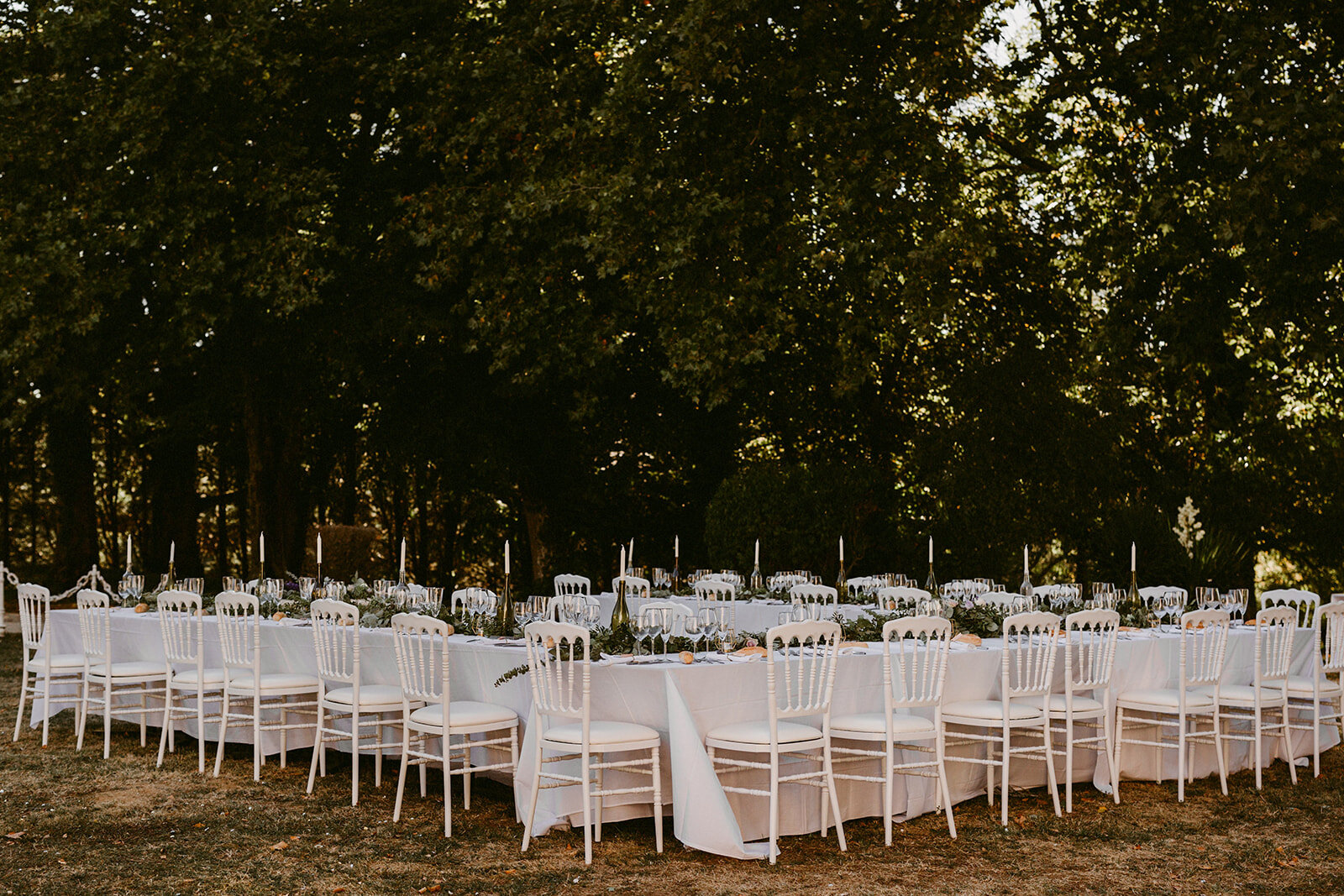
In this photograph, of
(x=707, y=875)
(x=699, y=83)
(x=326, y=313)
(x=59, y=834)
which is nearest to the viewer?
(x=707, y=875)

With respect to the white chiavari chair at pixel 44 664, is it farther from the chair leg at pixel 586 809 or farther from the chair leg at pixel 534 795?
the chair leg at pixel 586 809

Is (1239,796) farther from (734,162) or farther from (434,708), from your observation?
(734,162)

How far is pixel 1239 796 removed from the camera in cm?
734

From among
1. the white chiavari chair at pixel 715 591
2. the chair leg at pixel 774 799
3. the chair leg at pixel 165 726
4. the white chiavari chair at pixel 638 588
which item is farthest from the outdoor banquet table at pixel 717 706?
the white chiavari chair at pixel 638 588

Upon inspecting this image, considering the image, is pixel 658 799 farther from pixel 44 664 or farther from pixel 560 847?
→ pixel 44 664

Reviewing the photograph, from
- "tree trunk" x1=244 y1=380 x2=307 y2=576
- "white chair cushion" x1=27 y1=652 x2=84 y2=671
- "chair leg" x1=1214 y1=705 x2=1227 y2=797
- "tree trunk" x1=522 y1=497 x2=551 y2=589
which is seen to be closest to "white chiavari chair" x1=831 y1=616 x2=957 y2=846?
"chair leg" x1=1214 y1=705 x2=1227 y2=797

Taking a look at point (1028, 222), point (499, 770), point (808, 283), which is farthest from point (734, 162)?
point (499, 770)

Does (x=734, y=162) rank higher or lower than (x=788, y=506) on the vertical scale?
higher

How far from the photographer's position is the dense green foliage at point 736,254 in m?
11.6

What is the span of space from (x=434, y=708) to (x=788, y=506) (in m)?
8.53

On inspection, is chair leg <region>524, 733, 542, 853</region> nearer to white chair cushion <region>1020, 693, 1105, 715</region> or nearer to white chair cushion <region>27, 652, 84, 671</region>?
white chair cushion <region>1020, 693, 1105, 715</region>

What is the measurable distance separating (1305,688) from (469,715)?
5.33 m

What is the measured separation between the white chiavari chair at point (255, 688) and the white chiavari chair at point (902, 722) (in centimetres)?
321

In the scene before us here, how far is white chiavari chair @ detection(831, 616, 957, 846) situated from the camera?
6121mm
